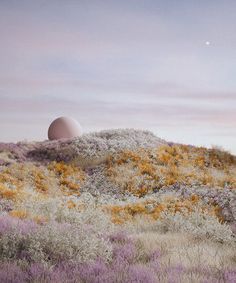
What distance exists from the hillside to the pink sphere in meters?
5.11

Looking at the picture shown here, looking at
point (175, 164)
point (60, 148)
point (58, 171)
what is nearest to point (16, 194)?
point (58, 171)

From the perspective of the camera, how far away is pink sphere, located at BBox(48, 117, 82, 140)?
134ft

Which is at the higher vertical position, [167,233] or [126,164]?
[126,164]

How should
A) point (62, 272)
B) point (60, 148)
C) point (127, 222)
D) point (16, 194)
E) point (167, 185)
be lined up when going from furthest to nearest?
point (60, 148)
point (167, 185)
point (16, 194)
point (127, 222)
point (62, 272)

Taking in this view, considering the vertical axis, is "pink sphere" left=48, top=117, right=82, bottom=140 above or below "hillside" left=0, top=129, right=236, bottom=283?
above

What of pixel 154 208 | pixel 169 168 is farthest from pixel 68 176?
pixel 154 208

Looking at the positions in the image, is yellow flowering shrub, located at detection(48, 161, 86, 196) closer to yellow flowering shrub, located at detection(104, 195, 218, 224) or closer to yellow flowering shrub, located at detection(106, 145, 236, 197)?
yellow flowering shrub, located at detection(106, 145, 236, 197)

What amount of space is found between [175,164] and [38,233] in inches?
814

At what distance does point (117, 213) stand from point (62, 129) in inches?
1015

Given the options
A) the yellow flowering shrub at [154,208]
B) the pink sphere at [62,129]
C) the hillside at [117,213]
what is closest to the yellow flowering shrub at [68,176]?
the hillside at [117,213]

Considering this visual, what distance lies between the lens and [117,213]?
15.8 meters

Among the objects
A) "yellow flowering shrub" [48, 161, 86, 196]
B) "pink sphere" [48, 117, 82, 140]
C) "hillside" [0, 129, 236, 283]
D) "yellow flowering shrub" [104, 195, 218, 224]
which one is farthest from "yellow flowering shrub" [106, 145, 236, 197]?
"pink sphere" [48, 117, 82, 140]

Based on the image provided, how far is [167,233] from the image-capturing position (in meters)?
11.9

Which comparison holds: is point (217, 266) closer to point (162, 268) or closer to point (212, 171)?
point (162, 268)
